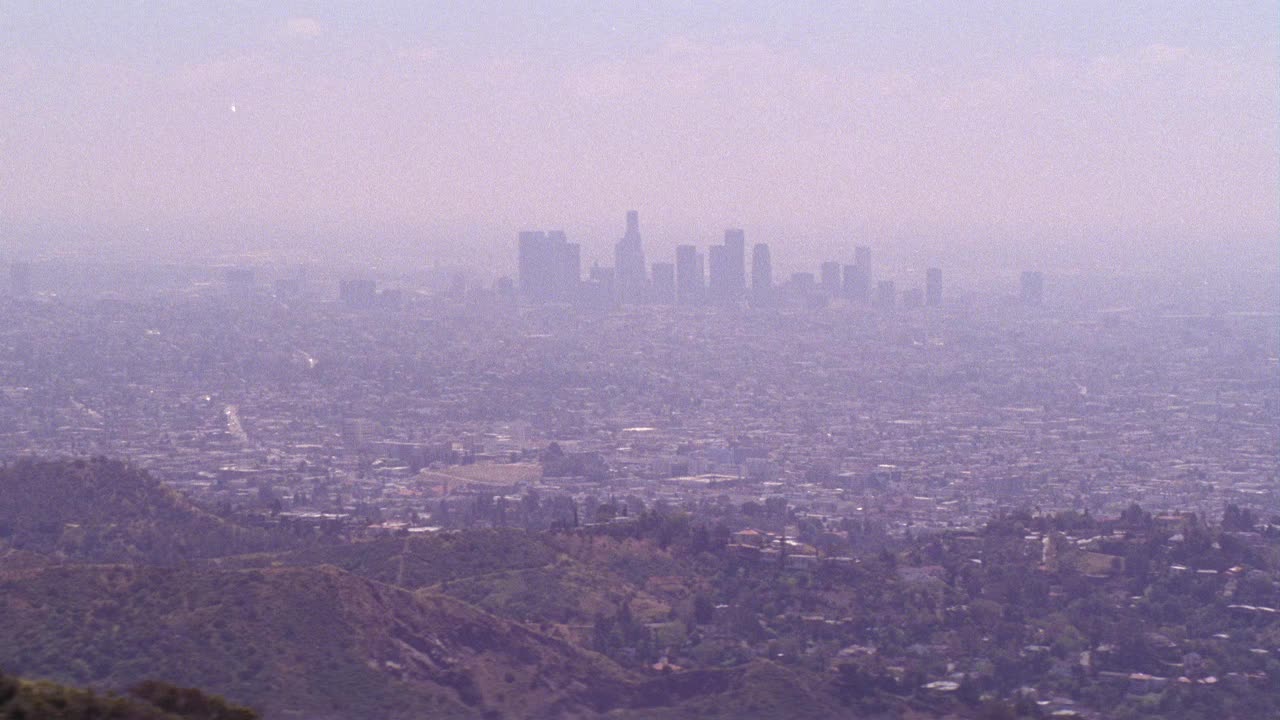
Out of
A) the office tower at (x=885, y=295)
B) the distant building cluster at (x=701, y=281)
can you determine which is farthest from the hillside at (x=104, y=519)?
the office tower at (x=885, y=295)

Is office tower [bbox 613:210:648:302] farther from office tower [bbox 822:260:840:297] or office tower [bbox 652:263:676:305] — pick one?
office tower [bbox 822:260:840:297]

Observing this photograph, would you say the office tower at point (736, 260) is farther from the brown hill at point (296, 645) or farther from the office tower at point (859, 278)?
the brown hill at point (296, 645)

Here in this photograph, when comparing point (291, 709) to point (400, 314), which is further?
point (400, 314)

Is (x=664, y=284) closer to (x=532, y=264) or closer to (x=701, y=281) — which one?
(x=701, y=281)

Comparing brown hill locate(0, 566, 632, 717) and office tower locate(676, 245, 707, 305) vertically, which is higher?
office tower locate(676, 245, 707, 305)

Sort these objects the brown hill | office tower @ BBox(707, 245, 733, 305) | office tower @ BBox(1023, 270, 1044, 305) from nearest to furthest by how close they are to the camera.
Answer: the brown hill → office tower @ BBox(707, 245, 733, 305) → office tower @ BBox(1023, 270, 1044, 305)

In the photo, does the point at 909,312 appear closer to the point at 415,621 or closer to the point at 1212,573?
the point at 1212,573

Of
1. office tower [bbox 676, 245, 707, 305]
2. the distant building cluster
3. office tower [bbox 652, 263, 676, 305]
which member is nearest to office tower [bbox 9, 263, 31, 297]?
the distant building cluster

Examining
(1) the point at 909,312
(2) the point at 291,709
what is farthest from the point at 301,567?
(1) the point at 909,312
